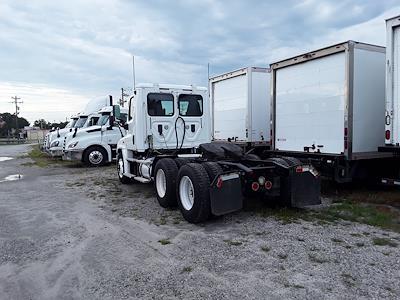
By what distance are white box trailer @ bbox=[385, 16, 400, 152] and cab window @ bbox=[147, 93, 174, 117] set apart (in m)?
5.04

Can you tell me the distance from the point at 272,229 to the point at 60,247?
324 cm

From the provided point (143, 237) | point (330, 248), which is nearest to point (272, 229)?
point (330, 248)

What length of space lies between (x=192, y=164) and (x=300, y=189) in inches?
81.2

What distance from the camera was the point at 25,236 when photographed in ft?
19.7

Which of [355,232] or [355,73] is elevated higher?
[355,73]

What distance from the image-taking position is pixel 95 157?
57.2 ft

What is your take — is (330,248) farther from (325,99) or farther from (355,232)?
(325,99)

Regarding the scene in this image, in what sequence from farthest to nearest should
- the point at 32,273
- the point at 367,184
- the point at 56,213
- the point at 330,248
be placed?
the point at 367,184
the point at 56,213
the point at 330,248
the point at 32,273

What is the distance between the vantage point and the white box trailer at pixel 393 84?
7.14 m

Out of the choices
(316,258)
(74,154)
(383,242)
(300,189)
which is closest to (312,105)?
(300,189)

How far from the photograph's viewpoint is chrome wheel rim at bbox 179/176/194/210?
6749 millimetres

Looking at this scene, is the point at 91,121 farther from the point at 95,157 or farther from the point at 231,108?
the point at 231,108

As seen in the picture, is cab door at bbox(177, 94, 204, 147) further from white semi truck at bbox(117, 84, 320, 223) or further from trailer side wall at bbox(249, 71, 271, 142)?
trailer side wall at bbox(249, 71, 271, 142)

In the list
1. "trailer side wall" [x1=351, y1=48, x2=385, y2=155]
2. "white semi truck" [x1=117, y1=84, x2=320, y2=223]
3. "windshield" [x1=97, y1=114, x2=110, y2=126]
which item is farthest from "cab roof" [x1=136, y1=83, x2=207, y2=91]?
"windshield" [x1=97, y1=114, x2=110, y2=126]
